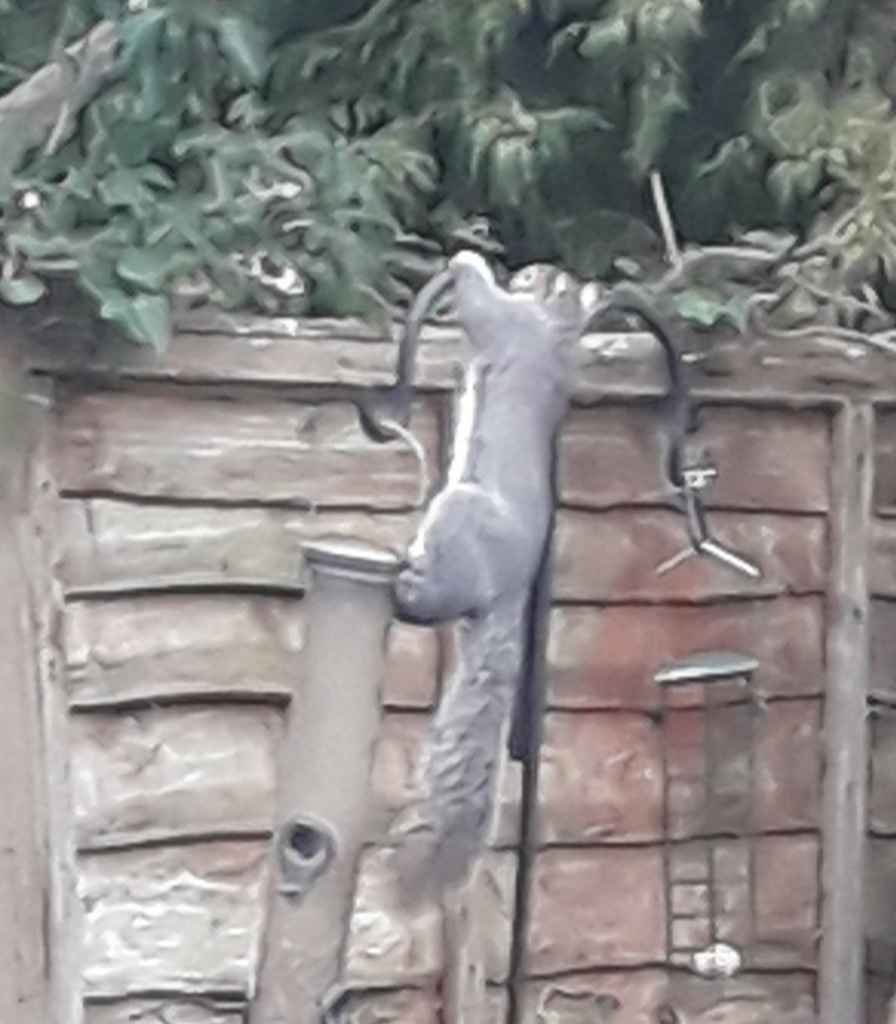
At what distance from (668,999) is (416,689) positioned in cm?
29

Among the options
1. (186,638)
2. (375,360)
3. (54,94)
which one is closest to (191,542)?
(186,638)

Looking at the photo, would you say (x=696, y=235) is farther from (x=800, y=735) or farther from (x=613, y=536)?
(x=800, y=735)

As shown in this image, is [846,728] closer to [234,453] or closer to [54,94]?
[234,453]

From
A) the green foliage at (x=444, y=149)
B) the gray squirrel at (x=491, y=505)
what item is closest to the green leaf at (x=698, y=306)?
the green foliage at (x=444, y=149)

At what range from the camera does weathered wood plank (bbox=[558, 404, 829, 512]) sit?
1427 millimetres

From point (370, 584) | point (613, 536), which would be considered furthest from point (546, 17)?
point (370, 584)

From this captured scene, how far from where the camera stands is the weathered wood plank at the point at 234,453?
1325 mm

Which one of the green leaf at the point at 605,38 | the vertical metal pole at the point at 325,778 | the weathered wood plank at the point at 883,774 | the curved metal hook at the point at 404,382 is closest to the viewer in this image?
the vertical metal pole at the point at 325,778

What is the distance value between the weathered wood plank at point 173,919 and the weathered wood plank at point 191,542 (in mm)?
167

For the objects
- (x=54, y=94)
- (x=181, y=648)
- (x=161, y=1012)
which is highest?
(x=54, y=94)

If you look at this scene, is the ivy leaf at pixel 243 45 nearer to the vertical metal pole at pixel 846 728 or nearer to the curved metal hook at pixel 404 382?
the curved metal hook at pixel 404 382

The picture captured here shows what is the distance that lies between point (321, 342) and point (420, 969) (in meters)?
0.41

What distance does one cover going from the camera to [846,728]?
58.6 inches

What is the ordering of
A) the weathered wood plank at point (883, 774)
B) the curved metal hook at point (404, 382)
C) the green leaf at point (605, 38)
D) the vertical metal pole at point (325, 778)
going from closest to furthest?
1. the vertical metal pole at point (325, 778)
2. the curved metal hook at point (404, 382)
3. the green leaf at point (605, 38)
4. the weathered wood plank at point (883, 774)
